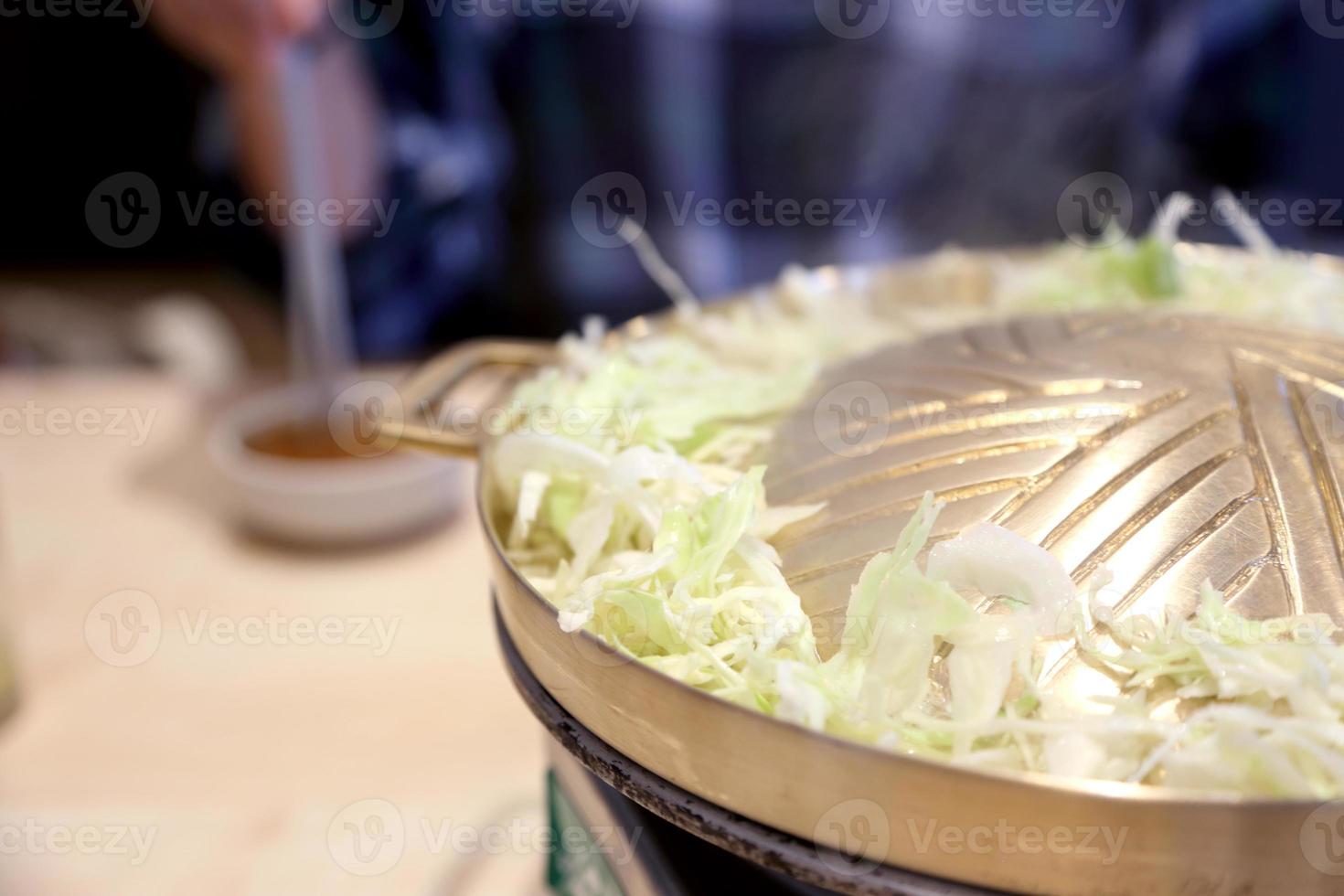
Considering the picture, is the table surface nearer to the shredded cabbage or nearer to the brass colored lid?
the shredded cabbage

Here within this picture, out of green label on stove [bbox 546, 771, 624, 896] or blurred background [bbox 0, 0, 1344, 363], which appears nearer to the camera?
green label on stove [bbox 546, 771, 624, 896]

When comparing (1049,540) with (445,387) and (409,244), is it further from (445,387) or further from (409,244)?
(409,244)

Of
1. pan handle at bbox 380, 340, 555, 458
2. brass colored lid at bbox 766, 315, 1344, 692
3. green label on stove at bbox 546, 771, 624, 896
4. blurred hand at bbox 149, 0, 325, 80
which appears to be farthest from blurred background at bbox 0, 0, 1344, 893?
brass colored lid at bbox 766, 315, 1344, 692

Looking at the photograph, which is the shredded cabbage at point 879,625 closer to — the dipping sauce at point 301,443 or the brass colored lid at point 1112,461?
the brass colored lid at point 1112,461

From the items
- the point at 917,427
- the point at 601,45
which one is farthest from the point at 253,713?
the point at 601,45

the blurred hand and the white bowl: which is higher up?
the blurred hand

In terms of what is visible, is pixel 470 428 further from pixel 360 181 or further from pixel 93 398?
pixel 360 181

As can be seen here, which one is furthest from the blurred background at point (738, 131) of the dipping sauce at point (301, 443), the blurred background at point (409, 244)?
the dipping sauce at point (301, 443)

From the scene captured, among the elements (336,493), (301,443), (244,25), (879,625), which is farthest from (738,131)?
(879,625)
